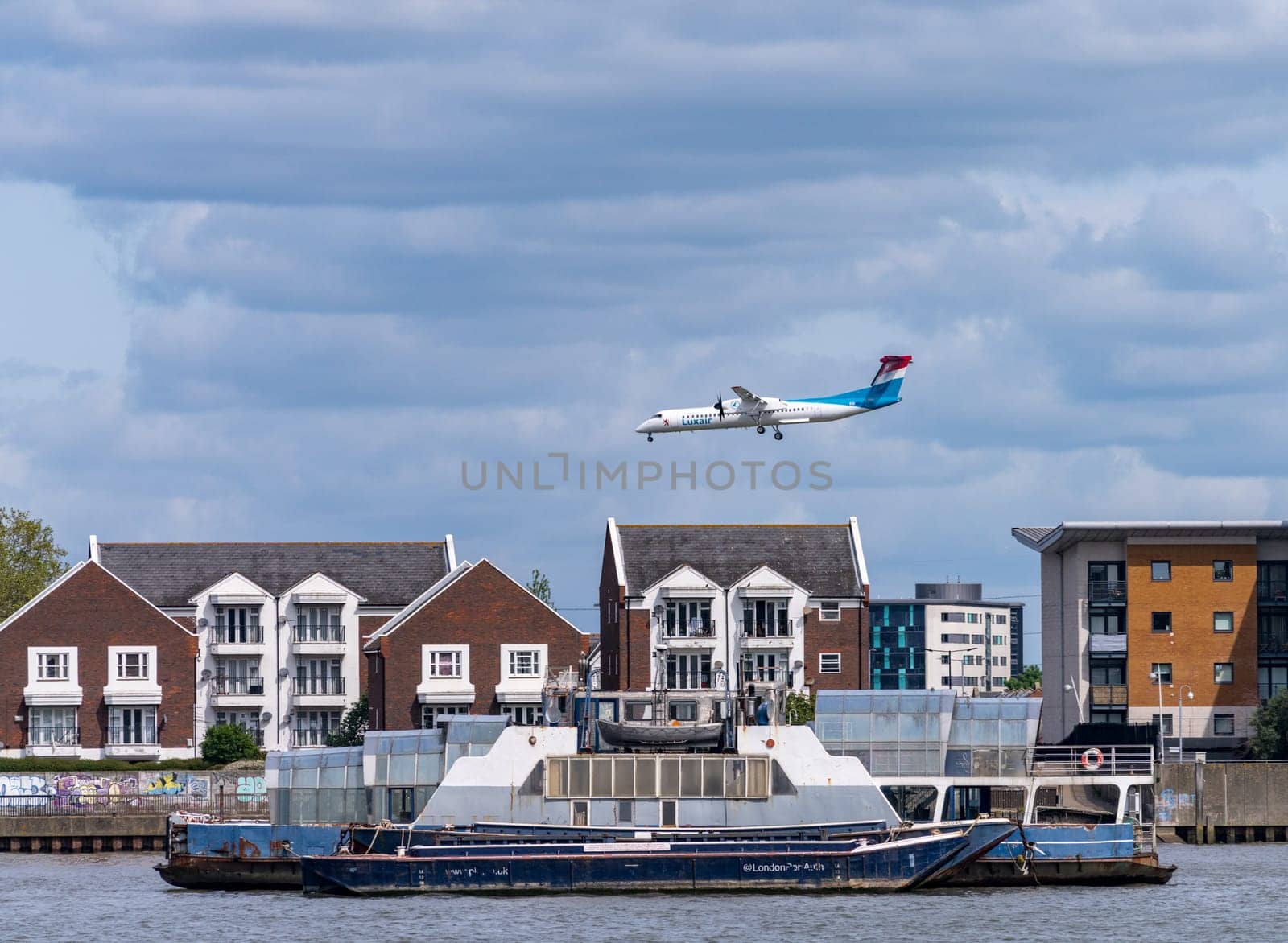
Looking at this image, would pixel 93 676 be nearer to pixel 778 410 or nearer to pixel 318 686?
pixel 318 686

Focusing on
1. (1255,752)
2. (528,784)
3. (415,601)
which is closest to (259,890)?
(528,784)

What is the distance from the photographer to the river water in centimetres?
5625

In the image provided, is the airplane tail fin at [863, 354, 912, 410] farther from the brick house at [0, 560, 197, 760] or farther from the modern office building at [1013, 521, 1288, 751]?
the brick house at [0, 560, 197, 760]

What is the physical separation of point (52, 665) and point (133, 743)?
19.7ft

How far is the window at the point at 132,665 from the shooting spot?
11969 cm

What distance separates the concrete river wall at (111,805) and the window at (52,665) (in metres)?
10.7

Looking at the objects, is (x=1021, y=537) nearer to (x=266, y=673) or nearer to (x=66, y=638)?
(x=266, y=673)

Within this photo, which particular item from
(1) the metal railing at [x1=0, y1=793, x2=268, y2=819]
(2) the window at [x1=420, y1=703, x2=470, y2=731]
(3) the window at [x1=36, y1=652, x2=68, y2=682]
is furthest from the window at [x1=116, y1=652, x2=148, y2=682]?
(1) the metal railing at [x1=0, y1=793, x2=268, y2=819]

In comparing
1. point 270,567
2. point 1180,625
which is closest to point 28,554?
point 270,567

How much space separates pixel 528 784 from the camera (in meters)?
62.7

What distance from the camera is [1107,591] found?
420ft

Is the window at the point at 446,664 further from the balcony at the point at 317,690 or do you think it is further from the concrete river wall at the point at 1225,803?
the concrete river wall at the point at 1225,803

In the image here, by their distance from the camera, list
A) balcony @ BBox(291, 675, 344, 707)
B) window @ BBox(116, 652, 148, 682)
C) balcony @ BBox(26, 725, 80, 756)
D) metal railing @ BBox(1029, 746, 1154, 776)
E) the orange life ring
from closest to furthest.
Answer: the orange life ring, metal railing @ BBox(1029, 746, 1154, 776), balcony @ BBox(26, 725, 80, 756), window @ BBox(116, 652, 148, 682), balcony @ BBox(291, 675, 344, 707)

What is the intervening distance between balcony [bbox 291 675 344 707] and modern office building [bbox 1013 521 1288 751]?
42287 millimetres
